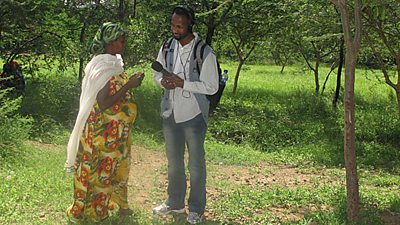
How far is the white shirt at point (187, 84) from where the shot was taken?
412 cm

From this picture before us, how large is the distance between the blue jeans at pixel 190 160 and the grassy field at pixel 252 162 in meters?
0.23

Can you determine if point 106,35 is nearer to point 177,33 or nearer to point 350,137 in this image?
point 177,33

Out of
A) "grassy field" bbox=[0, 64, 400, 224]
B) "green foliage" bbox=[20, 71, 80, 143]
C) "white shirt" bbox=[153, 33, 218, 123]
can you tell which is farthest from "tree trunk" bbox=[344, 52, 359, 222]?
"green foliage" bbox=[20, 71, 80, 143]

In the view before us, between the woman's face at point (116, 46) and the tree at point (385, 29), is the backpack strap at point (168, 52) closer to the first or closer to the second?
the woman's face at point (116, 46)

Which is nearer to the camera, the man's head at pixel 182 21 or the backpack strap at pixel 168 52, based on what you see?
the man's head at pixel 182 21

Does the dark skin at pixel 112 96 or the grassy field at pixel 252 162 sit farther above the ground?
the dark skin at pixel 112 96

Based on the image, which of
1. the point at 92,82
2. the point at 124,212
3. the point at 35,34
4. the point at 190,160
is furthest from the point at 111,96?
the point at 35,34

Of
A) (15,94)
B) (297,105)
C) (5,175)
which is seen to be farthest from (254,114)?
(5,175)

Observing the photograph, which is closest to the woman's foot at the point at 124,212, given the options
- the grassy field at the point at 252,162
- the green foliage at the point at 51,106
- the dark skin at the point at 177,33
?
the grassy field at the point at 252,162

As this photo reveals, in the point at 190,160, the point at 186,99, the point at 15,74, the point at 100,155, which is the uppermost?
the point at 186,99

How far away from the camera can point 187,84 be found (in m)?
4.10

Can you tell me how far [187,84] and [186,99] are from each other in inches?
6.7

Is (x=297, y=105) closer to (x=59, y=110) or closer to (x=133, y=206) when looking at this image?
(x=59, y=110)

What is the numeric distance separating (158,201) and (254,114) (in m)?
Result: 9.01
